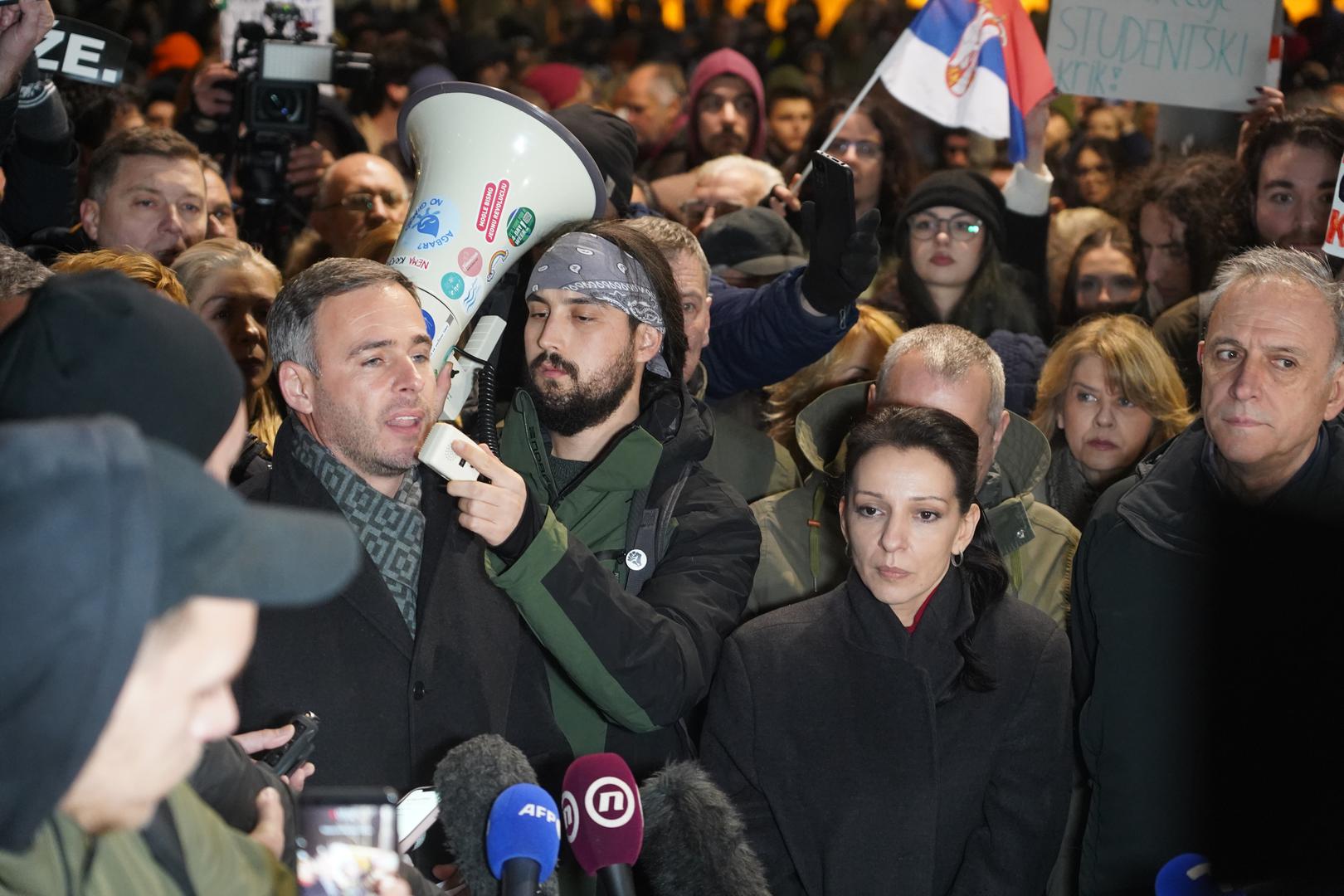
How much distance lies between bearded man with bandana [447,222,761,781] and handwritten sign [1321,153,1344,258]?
6.18ft

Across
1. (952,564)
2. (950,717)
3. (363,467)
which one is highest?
(363,467)

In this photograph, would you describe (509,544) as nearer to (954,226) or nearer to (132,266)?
(132,266)

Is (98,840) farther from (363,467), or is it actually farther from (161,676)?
(363,467)

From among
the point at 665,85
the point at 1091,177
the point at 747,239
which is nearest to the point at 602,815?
the point at 747,239

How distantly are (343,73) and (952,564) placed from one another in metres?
3.11

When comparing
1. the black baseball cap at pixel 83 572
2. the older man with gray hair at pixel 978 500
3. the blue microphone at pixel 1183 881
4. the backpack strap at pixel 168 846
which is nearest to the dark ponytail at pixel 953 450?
the older man with gray hair at pixel 978 500

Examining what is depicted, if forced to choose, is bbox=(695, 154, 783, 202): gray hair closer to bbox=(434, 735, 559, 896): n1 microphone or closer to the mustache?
the mustache

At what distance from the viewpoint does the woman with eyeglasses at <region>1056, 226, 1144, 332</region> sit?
5781 mm

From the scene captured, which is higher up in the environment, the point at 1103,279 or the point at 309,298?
the point at 309,298

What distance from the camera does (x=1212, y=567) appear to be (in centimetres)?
333

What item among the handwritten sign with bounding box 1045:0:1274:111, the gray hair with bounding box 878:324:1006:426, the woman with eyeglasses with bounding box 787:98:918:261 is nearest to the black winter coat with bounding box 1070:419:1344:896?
the gray hair with bounding box 878:324:1006:426

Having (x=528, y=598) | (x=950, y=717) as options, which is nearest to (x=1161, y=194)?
(x=950, y=717)

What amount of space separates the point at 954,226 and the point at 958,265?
0.47ft

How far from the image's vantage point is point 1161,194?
571 centimetres
